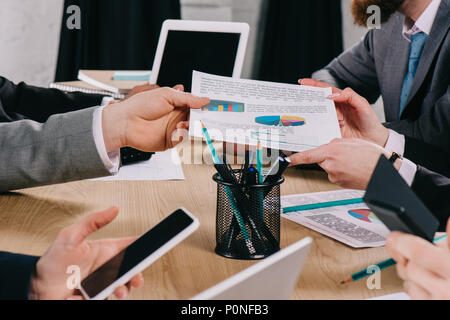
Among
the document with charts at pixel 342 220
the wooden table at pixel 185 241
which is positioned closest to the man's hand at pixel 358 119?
the wooden table at pixel 185 241

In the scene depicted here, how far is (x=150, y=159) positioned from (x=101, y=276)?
767 mm

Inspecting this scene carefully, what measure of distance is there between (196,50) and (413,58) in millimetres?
721

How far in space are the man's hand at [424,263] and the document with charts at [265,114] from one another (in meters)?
0.38

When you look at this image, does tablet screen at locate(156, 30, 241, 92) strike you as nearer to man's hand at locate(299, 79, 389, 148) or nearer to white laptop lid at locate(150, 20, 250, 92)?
white laptop lid at locate(150, 20, 250, 92)

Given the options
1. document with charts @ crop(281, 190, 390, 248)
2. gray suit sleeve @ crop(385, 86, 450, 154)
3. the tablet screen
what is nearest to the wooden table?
document with charts @ crop(281, 190, 390, 248)

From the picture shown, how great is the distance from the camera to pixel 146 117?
41.7 inches

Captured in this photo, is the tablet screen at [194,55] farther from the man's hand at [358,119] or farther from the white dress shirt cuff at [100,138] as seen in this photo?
the white dress shirt cuff at [100,138]

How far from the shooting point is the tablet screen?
1.71m

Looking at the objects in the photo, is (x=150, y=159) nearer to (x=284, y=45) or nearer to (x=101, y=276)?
(x=101, y=276)

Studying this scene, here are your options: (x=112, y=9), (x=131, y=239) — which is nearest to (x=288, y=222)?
(x=131, y=239)

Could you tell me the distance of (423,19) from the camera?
1609mm

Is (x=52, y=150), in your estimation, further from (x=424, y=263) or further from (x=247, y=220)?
(x=424, y=263)

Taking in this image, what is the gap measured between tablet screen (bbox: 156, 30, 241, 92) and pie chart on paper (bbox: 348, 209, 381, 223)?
874 mm
